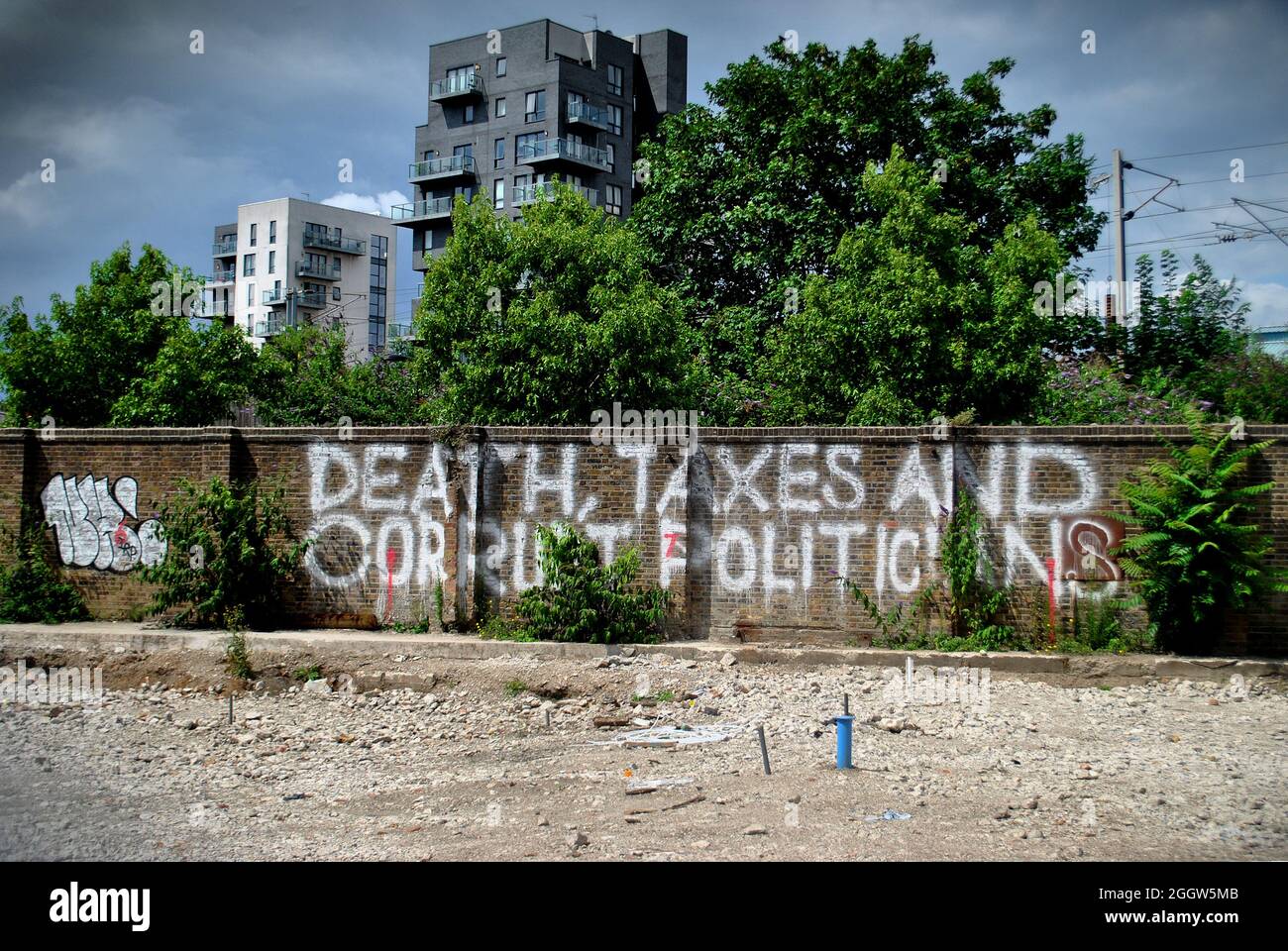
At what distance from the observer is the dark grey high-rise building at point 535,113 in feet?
157

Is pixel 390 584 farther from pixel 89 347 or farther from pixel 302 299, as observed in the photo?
pixel 302 299

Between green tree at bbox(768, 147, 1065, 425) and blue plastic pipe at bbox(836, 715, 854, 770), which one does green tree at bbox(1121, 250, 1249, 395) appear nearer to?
green tree at bbox(768, 147, 1065, 425)

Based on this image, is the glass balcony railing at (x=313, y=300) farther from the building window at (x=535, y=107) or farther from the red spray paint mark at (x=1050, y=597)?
the red spray paint mark at (x=1050, y=597)

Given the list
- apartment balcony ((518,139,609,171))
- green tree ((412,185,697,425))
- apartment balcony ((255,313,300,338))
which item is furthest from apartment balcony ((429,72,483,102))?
green tree ((412,185,697,425))

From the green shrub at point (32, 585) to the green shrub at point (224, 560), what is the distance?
1.75 meters

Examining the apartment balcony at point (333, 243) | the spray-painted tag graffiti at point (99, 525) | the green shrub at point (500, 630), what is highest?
the apartment balcony at point (333, 243)

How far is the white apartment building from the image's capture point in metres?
68.2

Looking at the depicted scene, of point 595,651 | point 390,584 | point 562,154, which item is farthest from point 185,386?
point 562,154

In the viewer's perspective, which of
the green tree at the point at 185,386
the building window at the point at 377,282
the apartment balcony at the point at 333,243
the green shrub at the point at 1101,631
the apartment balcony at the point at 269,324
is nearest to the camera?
the green shrub at the point at 1101,631

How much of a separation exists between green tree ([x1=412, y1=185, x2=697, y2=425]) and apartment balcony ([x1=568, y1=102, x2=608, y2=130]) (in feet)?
102

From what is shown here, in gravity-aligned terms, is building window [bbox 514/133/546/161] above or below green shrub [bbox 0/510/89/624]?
above

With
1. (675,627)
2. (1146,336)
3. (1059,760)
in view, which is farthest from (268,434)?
(1146,336)

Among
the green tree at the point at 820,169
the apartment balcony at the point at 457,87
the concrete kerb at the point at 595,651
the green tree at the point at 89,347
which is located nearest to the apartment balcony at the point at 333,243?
the apartment balcony at the point at 457,87

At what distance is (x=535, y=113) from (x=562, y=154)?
315 cm
